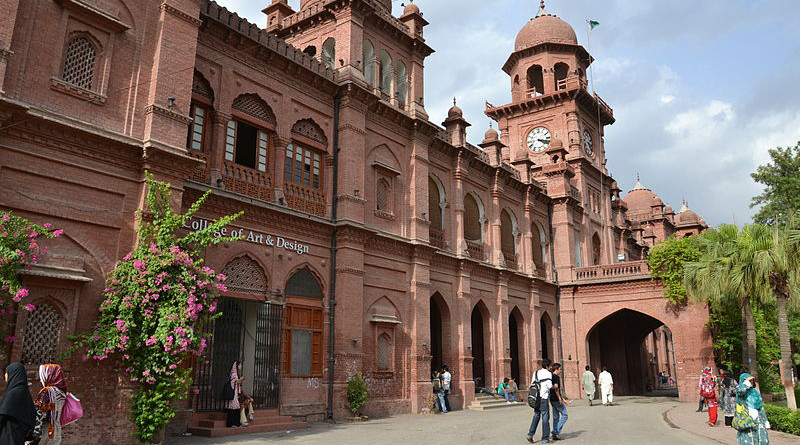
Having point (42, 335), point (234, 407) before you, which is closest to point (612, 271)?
point (234, 407)

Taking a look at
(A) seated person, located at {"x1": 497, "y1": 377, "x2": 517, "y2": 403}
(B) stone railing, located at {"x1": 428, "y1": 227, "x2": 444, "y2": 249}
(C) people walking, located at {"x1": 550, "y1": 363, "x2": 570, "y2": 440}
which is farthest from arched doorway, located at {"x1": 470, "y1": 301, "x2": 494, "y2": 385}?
(C) people walking, located at {"x1": 550, "y1": 363, "x2": 570, "y2": 440}

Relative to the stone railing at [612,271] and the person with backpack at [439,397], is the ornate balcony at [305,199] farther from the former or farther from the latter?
the stone railing at [612,271]

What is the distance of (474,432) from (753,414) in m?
5.97

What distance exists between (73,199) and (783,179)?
102 ft

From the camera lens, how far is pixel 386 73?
73.5 feet

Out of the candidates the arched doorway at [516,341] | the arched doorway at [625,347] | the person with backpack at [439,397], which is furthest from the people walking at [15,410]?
the arched doorway at [625,347]

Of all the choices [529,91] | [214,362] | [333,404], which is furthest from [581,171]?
[214,362]

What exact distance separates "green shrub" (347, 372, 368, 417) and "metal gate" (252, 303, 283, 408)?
238 centimetres

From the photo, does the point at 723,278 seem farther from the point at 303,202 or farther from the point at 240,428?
the point at 240,428

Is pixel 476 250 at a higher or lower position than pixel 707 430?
higher

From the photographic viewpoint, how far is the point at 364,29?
21234 millimetres

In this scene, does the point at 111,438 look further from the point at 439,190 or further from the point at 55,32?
the point at 439,190

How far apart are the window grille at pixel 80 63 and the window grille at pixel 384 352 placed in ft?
36.3

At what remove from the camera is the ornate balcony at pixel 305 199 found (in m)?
17.4
